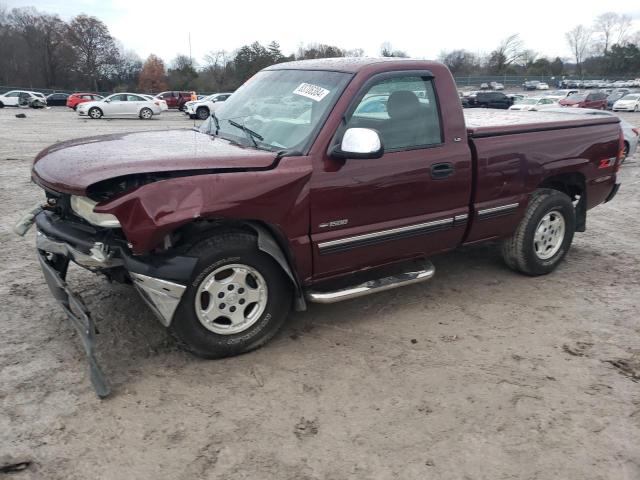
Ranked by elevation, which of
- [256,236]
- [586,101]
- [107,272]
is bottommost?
[107,272]

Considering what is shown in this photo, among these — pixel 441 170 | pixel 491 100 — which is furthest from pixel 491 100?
pixel 441 170

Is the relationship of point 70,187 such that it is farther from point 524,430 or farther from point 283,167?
point 524,430

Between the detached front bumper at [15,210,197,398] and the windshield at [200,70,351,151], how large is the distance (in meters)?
1.11

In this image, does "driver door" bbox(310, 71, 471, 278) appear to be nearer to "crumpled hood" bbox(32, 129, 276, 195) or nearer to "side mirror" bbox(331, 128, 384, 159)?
"side mirror" bbox(331, 128, 384, 159)

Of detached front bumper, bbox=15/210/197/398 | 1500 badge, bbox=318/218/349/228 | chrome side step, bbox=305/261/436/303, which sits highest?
1500 badge, bbox=318/218/349/228

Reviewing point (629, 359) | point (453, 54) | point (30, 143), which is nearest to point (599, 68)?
point (453, 54)

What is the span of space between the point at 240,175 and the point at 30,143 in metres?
14.7

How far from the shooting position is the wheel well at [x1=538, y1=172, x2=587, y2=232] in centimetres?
521

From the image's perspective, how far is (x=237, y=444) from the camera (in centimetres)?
285

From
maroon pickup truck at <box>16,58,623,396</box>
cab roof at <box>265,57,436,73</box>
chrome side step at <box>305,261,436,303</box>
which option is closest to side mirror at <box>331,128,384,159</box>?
maroon pickup truck at <box>16,58,623,396</box>

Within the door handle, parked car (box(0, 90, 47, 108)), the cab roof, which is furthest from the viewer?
parked car (box(0, 90, 47, 108))

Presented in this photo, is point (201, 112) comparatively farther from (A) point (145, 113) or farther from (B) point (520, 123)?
(B) point (520, 123)

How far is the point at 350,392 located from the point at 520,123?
2975 millimetres

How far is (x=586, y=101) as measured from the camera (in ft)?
104
